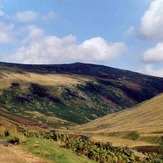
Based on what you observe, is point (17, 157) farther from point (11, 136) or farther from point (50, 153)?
point (11, 136)

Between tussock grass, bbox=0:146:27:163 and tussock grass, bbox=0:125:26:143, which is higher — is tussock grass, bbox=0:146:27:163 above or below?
below

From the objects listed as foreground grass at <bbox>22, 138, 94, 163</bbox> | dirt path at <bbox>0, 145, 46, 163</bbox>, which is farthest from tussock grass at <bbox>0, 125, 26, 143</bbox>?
dirt path at <bbox>0, 145, 46, 163</bbox>

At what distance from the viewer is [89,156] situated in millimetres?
32438

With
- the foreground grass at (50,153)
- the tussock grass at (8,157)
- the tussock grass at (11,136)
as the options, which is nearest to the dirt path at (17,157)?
the tussock grass at (8,157)

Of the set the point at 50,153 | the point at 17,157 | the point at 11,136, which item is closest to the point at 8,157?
the point at 17,157

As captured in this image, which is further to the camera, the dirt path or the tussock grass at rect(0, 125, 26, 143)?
the tussock grass at rect(0, 125, 26, 143)

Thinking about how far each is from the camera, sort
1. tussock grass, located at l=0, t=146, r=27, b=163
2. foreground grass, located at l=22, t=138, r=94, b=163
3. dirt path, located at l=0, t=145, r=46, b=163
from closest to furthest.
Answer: tussock grass, located at l=0, t=146, r=27, b=163 → dirt path, located at l=0, t=145, r=46, b=163 → foreground grass, located at l=22, t=138, r=94, b=163

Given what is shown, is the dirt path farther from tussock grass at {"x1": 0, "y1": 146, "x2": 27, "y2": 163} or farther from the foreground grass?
the foreground grass

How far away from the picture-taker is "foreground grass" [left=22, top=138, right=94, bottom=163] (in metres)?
27.9

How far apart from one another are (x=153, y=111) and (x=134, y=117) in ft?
22.8

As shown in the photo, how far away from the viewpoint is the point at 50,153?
28875 millimetres

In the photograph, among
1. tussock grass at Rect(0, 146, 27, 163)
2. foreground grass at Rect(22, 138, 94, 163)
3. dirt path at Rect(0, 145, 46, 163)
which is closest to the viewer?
tussock grass at Rect(0, 146, 27, 163)

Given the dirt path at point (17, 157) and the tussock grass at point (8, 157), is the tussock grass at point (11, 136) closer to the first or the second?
the dirt path at point (17, 157)

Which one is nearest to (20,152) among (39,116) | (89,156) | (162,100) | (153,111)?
(89,156)
